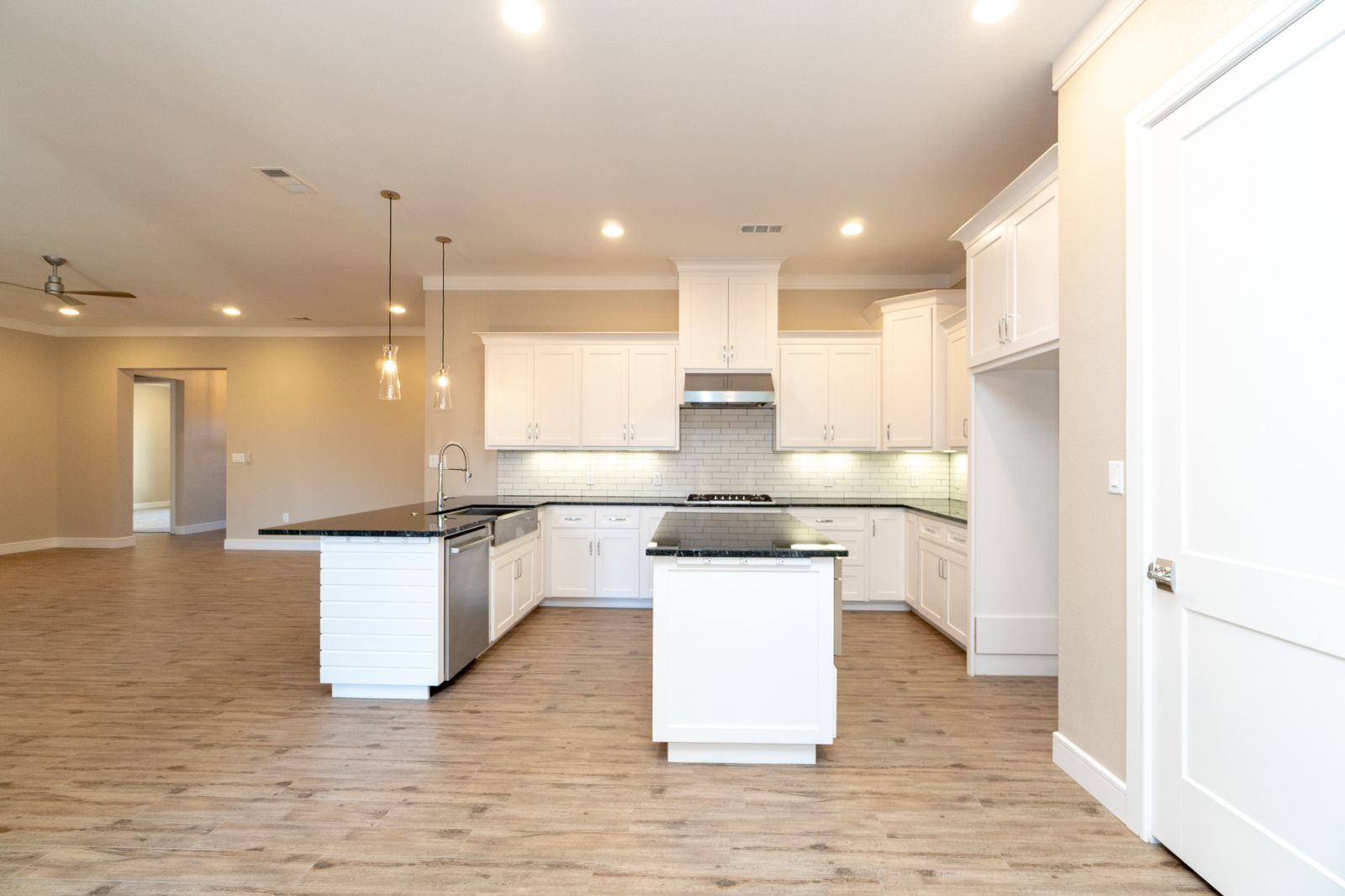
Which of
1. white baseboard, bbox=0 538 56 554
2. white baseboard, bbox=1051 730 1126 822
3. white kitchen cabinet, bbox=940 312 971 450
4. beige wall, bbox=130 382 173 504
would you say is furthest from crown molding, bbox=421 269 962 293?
beige wall, bbox=130 382 173 504

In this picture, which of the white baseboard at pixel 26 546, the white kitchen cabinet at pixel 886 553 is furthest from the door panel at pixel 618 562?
the white baseboard at pixel 26 546

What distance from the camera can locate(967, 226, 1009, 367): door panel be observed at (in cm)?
328

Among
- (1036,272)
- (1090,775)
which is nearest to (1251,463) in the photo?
(1090,775)

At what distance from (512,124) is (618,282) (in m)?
2.76

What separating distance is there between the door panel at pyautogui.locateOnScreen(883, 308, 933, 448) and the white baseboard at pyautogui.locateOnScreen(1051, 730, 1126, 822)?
2.88 meters

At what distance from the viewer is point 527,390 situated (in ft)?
18.6

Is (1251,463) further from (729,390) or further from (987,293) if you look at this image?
(729,390)

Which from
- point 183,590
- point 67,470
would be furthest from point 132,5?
point 67,470

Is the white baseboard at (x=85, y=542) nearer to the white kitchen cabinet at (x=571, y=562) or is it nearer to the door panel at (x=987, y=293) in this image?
the white kitchen cabinet at (x=571, y=562)

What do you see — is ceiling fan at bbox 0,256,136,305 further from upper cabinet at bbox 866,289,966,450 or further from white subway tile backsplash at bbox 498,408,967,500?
upper cabinet at bbox 866,289,966,450

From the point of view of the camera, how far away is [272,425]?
27.9 ft

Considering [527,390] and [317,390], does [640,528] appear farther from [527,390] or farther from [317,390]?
[317,390]

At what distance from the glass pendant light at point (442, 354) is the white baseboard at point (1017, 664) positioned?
358 centimetres

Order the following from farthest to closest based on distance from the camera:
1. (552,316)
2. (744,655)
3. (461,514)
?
(552,316)
(461,514)
(744,655)
